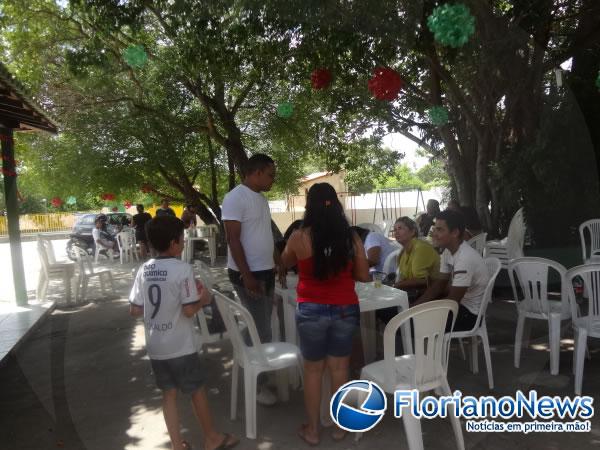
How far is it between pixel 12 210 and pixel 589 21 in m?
8.73

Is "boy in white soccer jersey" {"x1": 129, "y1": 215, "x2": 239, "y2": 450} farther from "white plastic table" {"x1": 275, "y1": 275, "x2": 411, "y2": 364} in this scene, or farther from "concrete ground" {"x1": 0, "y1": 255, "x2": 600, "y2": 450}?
"white plastic table" {"x1": 275, "y1": 275, "x2": 411, "y2": 364}

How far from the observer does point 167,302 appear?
8.59ft

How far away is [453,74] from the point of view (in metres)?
7.11

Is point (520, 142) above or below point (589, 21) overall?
below

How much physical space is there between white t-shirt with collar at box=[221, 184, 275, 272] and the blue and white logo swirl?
3.28ft

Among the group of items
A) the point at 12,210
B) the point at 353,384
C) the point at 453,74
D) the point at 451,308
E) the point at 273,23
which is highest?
the point at 273,23

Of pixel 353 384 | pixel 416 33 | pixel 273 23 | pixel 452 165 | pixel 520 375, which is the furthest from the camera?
pixel 452 165

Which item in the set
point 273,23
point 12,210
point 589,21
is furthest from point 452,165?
point 12,210

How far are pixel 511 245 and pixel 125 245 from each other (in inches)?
391

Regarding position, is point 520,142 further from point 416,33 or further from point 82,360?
point 82,360

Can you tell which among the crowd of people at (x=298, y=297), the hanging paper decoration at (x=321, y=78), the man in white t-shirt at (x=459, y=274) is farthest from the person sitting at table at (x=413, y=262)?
the hanging paper decoration at (x=321, y=78)

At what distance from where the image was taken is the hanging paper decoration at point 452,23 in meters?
4.27

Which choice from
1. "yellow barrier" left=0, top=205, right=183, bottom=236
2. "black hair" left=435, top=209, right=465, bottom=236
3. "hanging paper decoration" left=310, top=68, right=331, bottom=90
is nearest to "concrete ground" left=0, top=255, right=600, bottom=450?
"black hair" left=435, top=209, right=465, bottom=236

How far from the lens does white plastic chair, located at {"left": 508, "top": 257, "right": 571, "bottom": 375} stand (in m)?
3.62
